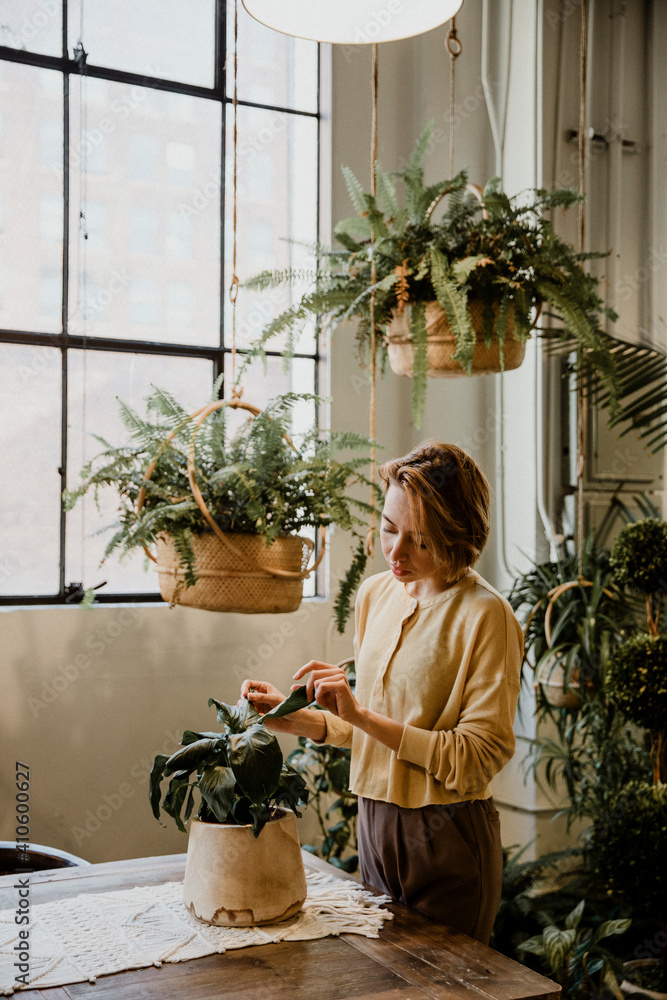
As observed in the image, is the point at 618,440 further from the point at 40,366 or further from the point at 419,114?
the point at 40,366

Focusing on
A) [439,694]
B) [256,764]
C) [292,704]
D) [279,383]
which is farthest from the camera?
[279,383]

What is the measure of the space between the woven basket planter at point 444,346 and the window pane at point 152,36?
5.50 ft

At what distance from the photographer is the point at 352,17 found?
191cm

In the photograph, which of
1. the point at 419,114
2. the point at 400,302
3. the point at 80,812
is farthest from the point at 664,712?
the point at 419,114

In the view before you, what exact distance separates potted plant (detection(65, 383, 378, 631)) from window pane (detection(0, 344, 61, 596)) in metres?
1.03

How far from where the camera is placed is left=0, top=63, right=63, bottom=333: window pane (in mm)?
3271

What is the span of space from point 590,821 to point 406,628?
7.53ft

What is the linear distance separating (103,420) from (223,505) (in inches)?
54.9

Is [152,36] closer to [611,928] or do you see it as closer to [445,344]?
[445,344]

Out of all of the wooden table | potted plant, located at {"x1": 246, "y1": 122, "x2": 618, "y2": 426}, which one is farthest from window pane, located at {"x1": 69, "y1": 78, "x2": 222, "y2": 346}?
the wooden table

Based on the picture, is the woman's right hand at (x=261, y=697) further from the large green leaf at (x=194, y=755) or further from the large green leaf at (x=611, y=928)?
the large green leaf at (x=611, y=928)

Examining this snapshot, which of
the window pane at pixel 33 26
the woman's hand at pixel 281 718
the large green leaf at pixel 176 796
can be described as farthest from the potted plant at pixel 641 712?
the window pane at pixel 33 26

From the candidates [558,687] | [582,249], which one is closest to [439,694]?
[558,687]

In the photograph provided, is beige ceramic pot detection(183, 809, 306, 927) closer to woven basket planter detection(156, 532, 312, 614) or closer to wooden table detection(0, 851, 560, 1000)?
wooden table detection(0, 851, 560, 1000)
